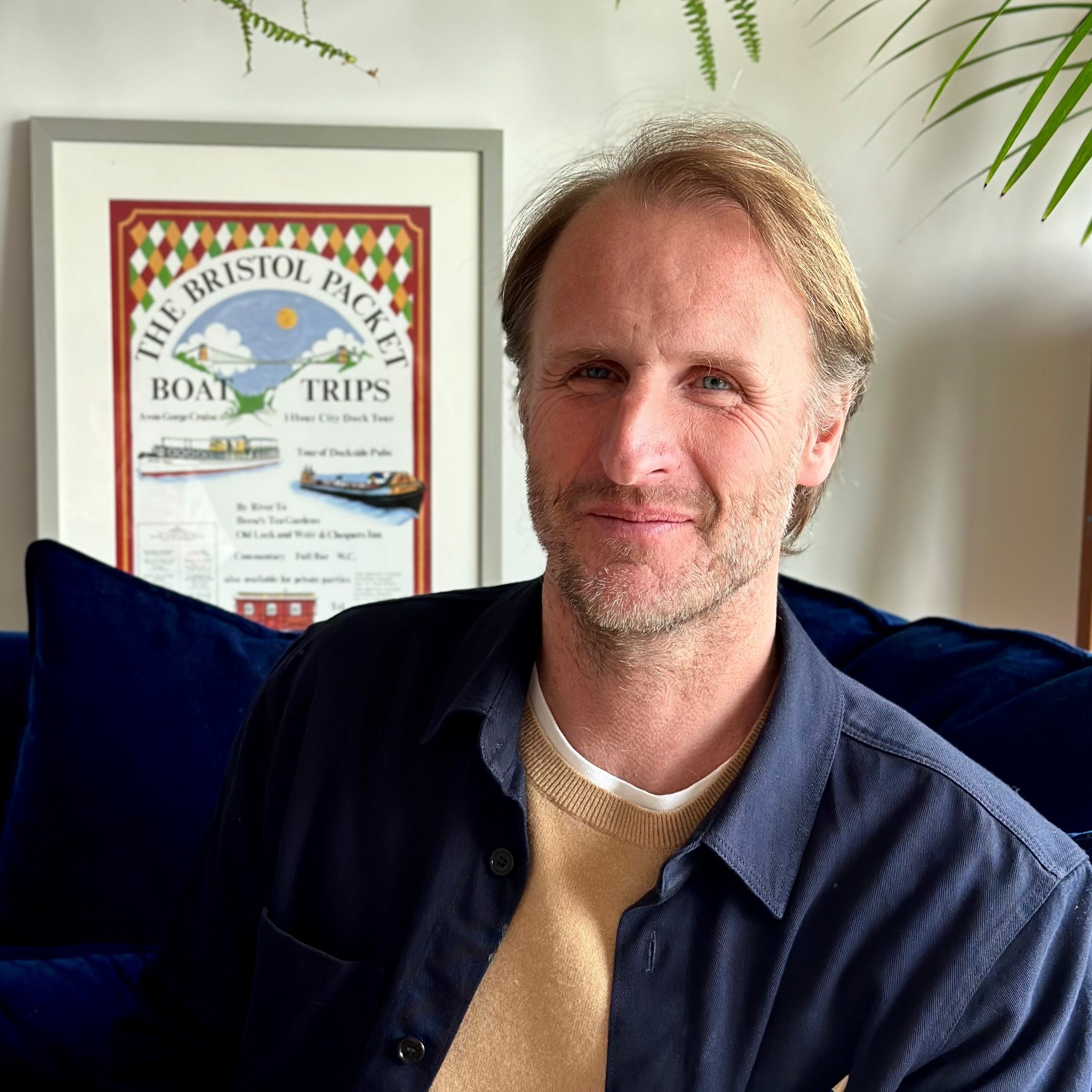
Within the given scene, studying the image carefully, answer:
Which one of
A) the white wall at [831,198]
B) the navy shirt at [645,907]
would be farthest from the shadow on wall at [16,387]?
the navy shirt at [645,907]

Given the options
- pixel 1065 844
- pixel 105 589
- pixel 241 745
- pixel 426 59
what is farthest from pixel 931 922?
pixel 426 59

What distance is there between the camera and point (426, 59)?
1963 mm

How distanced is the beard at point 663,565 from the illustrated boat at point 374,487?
97 centimetres

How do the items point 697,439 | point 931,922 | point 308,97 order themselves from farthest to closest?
point 308,97
point 697,439
point 931,922

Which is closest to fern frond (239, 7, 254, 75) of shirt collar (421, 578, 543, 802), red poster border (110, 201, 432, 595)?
red poster border (110, 201, 432, 595)

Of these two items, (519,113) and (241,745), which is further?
(519,113)

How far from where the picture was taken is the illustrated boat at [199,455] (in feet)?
6.55

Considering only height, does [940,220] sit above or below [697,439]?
above

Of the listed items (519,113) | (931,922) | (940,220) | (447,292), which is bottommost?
(931,922)

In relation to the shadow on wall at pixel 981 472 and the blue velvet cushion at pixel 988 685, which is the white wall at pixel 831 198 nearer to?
the shadow on wall at pixel 981 472

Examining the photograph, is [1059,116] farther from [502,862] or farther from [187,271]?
[187,271]

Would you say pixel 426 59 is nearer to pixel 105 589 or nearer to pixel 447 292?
pixel 447 292

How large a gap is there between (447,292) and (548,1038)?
133cm

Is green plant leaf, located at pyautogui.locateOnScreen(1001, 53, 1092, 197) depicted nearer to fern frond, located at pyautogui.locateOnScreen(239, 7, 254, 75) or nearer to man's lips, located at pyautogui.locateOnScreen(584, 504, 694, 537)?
man's lips, located at pyautogui.locateOnScreen(584, 504, 694, 537)
